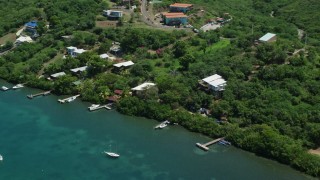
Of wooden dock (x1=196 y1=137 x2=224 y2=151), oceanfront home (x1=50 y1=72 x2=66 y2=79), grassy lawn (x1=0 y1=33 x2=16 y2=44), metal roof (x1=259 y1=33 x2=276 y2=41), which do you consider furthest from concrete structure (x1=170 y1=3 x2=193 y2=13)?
wooden dock (x1=196 y1=137 x2=224 y2=151)

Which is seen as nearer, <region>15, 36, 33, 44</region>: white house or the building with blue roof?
<region>15, 36, 33, 44</region>: white house

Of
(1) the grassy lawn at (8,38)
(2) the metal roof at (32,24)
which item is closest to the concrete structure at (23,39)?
(1) the grassy lawn at (8,38)

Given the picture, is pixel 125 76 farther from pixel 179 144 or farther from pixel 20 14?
pixel 20 14

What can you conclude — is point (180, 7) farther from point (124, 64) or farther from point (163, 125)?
point (163, 125)

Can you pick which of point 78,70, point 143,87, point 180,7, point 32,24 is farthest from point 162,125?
point 32,24

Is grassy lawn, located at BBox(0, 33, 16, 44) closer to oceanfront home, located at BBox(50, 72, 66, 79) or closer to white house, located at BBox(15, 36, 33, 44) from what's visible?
white house, located at BBox(15, 36, 33, 44)

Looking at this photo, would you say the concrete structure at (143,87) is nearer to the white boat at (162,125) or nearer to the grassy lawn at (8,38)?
the white boat at (162,125)
